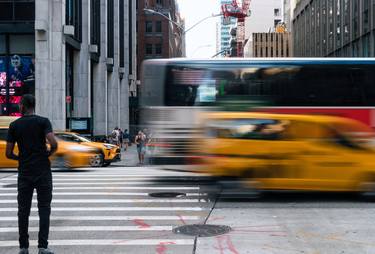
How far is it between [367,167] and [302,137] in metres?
1.48

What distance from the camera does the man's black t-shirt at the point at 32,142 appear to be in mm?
6715

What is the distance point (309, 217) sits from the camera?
962 centimetres

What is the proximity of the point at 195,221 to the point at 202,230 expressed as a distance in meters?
0.86

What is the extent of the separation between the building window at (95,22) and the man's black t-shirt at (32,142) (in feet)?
113

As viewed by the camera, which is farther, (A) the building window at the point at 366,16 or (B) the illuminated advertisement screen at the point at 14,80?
(A) the building window at the point at 366,16

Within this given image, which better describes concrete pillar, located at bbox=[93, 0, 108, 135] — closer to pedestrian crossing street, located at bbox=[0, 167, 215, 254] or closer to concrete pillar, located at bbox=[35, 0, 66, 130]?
concrete pillar, located at bbox=[35, 0, 66, 130]

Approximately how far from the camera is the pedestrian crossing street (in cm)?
779

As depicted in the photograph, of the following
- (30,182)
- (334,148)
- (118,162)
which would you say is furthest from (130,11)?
(30,182)

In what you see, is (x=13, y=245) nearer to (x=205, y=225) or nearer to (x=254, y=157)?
(x=205, y=225)

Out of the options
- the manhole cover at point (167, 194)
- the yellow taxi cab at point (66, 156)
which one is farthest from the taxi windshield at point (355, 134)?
the yellow taxi cab at point (66, 156)

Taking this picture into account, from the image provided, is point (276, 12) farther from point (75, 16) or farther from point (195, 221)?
point (195, 221)

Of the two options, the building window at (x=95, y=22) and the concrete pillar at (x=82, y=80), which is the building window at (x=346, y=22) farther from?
the concrete pillar at (x=82, y=80)

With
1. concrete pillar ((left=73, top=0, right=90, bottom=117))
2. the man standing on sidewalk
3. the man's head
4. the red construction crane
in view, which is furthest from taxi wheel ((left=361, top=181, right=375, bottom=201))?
the red construction crane

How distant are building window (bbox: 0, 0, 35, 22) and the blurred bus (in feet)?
57.5
